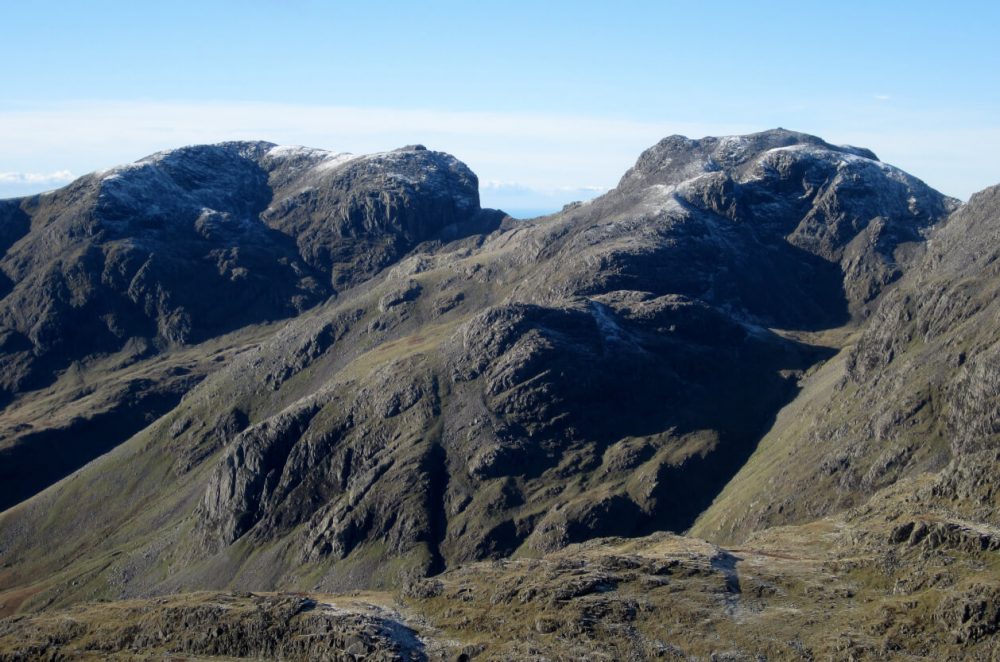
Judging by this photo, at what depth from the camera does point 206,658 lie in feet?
397

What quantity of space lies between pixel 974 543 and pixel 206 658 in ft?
302

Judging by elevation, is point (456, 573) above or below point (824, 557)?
below

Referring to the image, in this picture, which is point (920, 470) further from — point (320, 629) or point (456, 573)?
point (320, 629)

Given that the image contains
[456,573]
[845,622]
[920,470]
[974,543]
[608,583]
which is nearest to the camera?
[845,622]

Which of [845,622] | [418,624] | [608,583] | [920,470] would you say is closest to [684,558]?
[608,583]

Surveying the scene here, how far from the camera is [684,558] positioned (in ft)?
445

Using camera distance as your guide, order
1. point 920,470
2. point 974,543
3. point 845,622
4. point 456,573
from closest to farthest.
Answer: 1. point 845,622
2. point 974,543
3. point 456,573
4. point 920,470

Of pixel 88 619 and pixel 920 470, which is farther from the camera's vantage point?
pixel 920 470

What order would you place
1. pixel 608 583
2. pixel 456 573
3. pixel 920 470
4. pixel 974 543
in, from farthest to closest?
pixel 920 470
pixel 456 573
pixel 608 583
pixel 974 543

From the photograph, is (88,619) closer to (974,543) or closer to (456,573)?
(456,573)

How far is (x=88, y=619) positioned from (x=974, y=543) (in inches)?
4496

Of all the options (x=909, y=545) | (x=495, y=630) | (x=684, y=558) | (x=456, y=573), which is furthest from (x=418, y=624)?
(x=909, y=545)

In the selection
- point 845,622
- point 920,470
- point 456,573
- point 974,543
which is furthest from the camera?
point 920,470

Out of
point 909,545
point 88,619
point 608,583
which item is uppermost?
point 909,545
